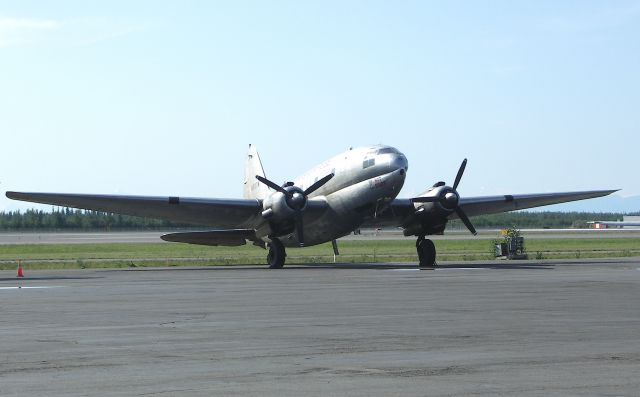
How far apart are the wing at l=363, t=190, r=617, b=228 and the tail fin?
25.1ft

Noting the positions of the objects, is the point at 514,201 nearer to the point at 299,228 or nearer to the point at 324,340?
the point at 299,228

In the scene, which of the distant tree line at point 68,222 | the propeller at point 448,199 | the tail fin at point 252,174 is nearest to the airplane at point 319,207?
the propeller at point 448,199

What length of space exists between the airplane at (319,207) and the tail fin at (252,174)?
4.22 meters

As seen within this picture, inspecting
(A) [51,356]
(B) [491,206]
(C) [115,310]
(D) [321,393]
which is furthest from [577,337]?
(B) [491,206]

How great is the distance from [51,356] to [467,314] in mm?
8763

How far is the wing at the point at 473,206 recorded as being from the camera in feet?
149

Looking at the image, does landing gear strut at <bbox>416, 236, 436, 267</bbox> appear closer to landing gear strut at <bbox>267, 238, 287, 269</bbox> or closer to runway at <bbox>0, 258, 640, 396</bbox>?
landing gear strut at <bbox>267, 238, 287, 269</bbox>

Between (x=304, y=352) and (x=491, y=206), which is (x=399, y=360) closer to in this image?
(x=304, y=352)

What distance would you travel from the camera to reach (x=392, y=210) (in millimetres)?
45969

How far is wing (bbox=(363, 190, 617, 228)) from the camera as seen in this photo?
1793 inches

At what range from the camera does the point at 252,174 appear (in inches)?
2103

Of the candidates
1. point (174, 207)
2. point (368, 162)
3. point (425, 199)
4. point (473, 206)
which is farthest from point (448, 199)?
point (174, 207)

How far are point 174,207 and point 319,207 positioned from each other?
6.08 metres

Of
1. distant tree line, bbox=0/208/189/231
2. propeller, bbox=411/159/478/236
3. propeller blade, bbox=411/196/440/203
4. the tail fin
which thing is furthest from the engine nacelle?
distant tree line, bbox=0/208/189/231
